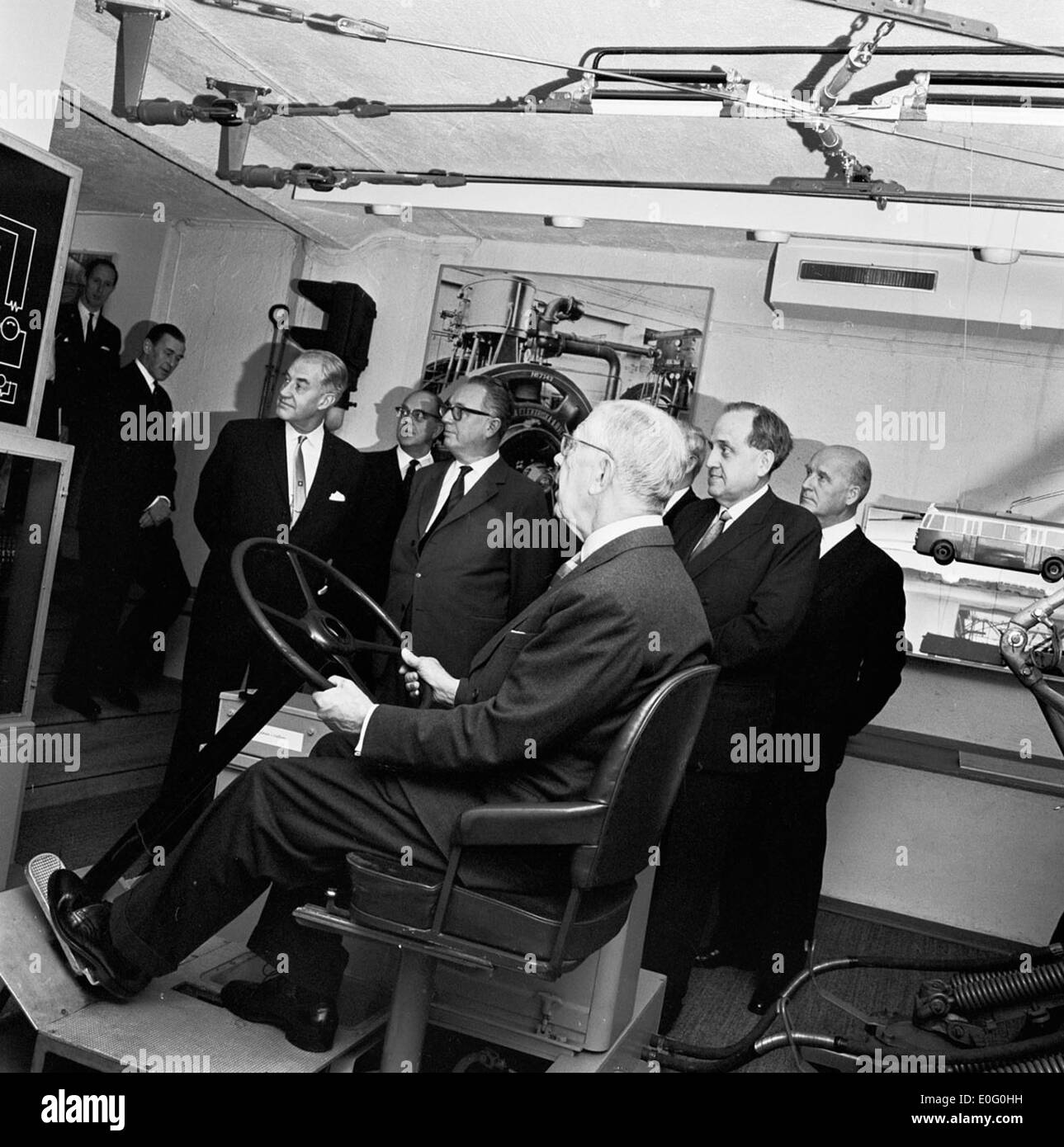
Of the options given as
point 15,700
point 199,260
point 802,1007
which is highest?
point 199,260

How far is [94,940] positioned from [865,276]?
4311mm

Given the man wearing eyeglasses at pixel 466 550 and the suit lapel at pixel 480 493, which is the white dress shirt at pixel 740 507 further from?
the suit lapel at pixel 480 493

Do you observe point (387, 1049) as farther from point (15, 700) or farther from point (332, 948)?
point (15, 700)

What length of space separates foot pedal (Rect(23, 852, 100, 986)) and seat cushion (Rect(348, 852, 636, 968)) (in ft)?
2.08

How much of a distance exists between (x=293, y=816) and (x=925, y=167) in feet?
11.4

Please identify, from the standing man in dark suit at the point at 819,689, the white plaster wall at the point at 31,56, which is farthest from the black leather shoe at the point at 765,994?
the white plaster wall at the point at 31,56

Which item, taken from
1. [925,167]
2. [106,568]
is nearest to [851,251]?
[925,167]

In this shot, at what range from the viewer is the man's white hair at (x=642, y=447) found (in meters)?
2.24

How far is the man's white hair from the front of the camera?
2236 mm

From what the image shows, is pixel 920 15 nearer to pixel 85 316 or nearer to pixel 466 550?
pixel 466 550

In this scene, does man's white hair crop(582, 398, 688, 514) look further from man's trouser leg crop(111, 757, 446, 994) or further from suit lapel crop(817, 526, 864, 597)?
suit lapel crop(817, 526, 864, 597)

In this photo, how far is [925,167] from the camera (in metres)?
4.28

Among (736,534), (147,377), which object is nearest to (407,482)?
(147,377)

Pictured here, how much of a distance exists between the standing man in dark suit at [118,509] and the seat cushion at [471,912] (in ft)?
11.6
